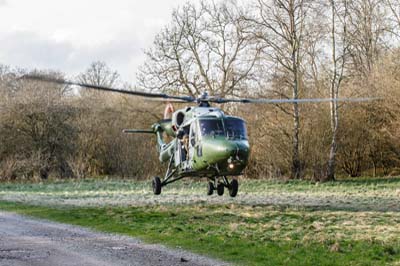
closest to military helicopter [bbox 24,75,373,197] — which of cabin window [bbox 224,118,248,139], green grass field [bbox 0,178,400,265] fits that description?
cabin window [bbox 224,118,248,139]

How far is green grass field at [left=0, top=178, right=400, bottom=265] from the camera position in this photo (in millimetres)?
10992

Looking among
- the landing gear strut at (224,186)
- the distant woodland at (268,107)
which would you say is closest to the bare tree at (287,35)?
the distant woodland at (268,107)

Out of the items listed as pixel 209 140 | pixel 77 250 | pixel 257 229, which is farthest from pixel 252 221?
pixel 77 250

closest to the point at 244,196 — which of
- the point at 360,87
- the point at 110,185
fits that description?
the point at 110,185

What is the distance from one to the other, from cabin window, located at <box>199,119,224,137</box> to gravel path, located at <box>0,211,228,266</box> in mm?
5223

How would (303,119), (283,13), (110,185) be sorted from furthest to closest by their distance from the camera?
(303,119) < (283,13) < (110,185)

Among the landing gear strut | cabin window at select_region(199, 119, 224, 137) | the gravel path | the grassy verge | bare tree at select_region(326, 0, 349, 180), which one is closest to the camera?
the gravel path

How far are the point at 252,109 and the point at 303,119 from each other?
288cm

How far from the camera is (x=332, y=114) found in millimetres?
33969

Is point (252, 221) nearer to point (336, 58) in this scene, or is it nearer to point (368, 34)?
point (336, 58)

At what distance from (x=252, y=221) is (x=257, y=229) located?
1.45m

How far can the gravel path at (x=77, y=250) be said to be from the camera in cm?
1031

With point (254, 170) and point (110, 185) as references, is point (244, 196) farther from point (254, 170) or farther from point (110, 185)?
point (254, 170)

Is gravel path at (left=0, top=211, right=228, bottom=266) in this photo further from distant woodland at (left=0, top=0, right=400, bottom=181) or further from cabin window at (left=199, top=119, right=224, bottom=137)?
distant woodland at (left=0, top=0, right=400, bottom=181)
